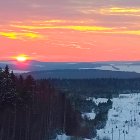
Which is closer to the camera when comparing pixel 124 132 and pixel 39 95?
pixel 39 95

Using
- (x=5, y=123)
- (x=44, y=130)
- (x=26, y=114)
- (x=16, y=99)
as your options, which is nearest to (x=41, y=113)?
(x=44, y=130)

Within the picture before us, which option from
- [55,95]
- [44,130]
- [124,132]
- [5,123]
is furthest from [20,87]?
[124,132]

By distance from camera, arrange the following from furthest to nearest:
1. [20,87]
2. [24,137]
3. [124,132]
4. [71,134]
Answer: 1. [124,132]
2. [71,134]
3. [24,137]
4. [20,87]

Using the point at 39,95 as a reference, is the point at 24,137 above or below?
below

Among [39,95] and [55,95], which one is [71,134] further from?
[39,95]

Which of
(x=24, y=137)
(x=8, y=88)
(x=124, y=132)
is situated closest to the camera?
(x=8, y=88)

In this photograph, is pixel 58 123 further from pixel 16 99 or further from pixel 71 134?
pixel 16 99
